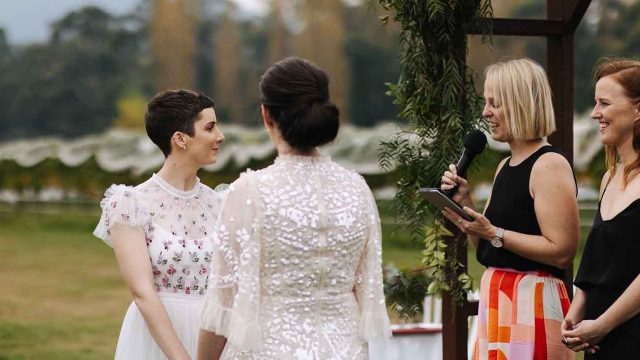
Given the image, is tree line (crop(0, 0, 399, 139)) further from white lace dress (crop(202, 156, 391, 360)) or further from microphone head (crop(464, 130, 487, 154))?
white lace dress (crop(202, 156, 391, 360))

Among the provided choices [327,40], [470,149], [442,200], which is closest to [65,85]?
[327,40]

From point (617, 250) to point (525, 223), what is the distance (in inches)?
12.9

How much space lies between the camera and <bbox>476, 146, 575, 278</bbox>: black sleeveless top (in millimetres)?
2914

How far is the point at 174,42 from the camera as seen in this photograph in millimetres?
42219

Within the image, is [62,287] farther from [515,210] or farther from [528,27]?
[515,210]

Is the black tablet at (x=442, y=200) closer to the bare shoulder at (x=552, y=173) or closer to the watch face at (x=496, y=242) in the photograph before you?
the watch face at (x=496, y=242)

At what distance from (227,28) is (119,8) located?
8.08 meters

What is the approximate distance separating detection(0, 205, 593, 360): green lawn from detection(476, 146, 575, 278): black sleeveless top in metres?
0.86

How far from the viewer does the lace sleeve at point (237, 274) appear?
7.27ft

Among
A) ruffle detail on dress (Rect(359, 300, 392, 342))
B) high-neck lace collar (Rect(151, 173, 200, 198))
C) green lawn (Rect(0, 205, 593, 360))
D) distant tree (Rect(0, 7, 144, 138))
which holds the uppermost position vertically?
distant tree (Rect(0, 7, 144, 138))

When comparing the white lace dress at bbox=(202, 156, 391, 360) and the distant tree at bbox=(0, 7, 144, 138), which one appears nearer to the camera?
the white lace dress at bbox=(202, 156, 391, 360)

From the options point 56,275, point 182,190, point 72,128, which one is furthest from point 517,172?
point 72,128

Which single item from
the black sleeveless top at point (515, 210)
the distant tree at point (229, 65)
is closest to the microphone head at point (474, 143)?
the black sleeveless top at point (515, 210)

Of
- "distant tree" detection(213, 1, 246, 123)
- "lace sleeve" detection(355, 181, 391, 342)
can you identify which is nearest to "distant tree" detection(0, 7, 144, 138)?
"distant tree" detection(213, 1, 246, 123)
